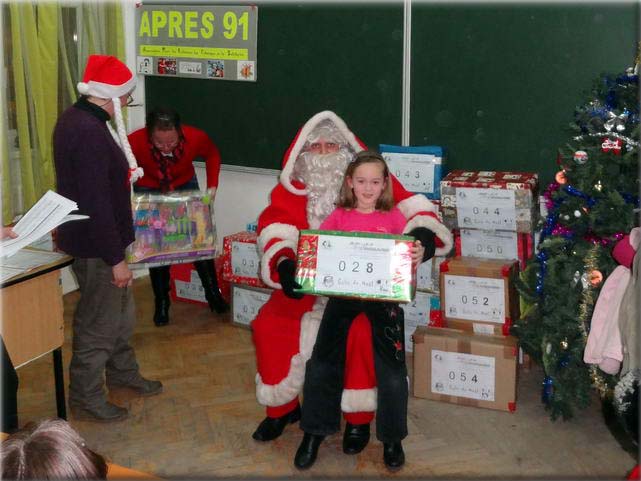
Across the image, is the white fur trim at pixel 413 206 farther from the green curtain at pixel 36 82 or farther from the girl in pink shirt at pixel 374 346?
the green curtain at pixel 36 82

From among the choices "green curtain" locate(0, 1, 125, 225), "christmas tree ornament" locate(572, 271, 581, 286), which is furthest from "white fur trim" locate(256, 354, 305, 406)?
"green curtain" locate(0, 1, 125, 225)

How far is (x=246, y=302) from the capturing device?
5.05 m

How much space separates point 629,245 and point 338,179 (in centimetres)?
127

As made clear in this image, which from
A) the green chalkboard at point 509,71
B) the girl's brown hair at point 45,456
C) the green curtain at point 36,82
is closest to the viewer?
the girl's brown hair at point 45,456

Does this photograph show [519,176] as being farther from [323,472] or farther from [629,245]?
[323,472]

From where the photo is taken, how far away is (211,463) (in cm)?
340

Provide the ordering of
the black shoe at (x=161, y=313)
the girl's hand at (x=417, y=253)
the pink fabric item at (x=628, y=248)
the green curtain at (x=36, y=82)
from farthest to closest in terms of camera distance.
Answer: the black shoe at (x=161, y=313)
the green curtain at (x=36, y=82)
the girl's hand at (x=417, y=253)
the pink fabric item at (x=628, y=248)

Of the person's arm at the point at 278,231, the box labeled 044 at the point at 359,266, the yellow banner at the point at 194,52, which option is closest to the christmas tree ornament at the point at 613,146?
the box labeled 044 at the point at 359,266

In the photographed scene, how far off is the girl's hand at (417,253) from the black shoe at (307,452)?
0.87 meters

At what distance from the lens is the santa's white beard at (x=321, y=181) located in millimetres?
3572

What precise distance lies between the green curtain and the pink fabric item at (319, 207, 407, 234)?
254 centimetres

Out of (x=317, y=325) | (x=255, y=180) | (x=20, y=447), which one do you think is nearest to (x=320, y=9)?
(x=255, y=180)

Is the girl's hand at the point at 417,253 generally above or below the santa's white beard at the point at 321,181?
below

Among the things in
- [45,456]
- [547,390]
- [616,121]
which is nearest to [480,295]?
[547,390]
